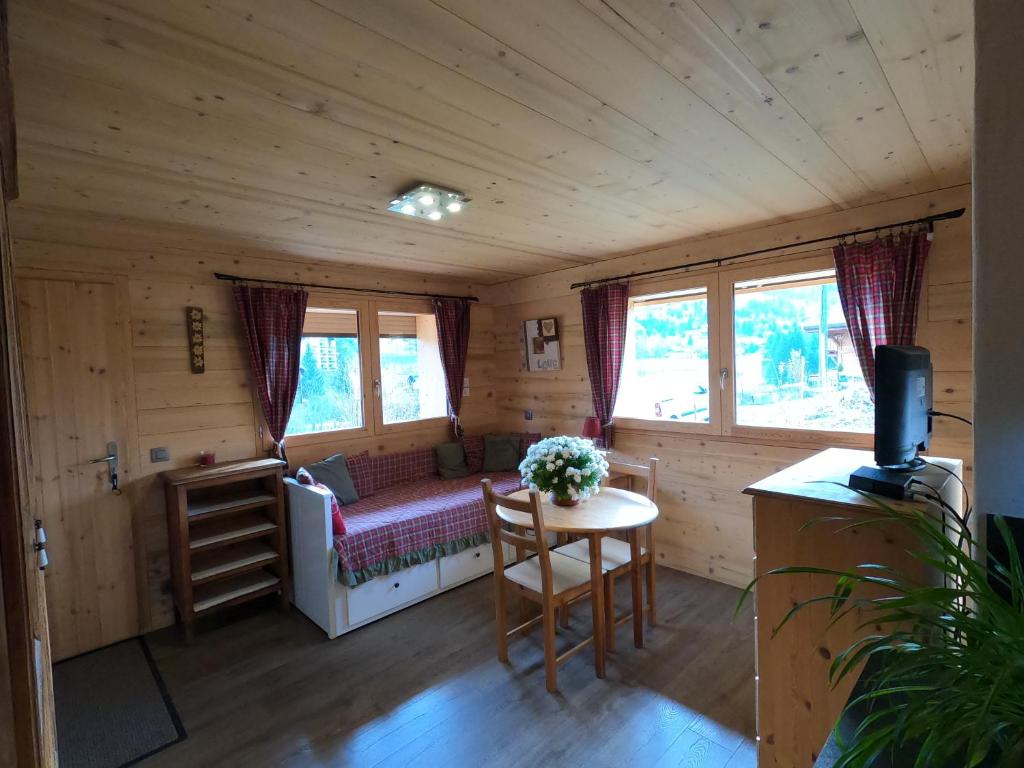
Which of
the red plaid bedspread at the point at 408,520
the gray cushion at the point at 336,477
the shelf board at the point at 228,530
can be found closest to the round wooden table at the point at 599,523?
the red plaid bedspread at the point at 408,520

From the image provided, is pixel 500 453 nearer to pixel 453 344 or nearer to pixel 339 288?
pixel 453 344

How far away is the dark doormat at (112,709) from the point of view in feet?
6.79

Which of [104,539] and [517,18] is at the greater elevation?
[517,18]

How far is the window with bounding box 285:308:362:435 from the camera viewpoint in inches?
145

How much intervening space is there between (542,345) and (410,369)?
1.20 meters

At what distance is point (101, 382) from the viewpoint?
2.87 metres

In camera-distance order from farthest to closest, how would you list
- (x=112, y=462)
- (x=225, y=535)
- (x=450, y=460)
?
(x=450, y=460)
(x=225, y=535)
(x=112, y=462)

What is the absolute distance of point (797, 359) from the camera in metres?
3.06

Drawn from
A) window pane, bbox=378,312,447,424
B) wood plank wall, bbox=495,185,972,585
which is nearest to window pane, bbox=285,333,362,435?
window pane, bbox=378,312,447,424

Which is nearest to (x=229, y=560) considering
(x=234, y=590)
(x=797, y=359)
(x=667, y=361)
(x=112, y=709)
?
(x=234, y=590)

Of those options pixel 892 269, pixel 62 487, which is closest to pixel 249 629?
pixel 62 487

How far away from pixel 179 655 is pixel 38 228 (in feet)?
7.88

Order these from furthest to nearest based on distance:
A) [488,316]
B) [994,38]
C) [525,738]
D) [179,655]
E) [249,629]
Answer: [488,316], [249,629], [179,655], [525,738], [994,38]

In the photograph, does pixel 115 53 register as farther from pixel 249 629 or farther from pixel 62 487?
pixel 249 629
